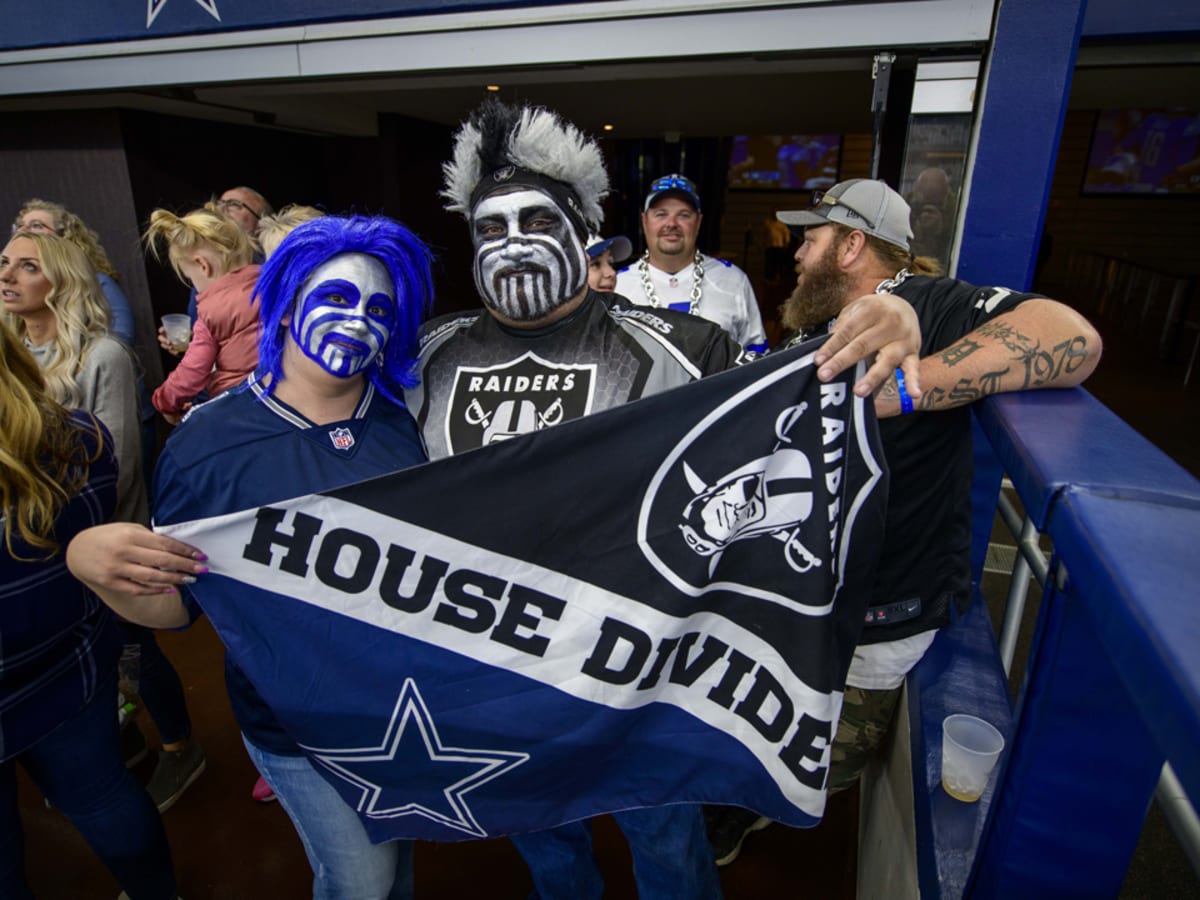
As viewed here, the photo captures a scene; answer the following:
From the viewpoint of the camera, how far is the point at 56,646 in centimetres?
164

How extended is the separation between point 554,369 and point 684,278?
7.11ft

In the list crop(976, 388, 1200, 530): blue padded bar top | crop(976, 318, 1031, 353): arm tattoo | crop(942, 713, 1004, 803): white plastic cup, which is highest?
crop(976, 318, 1031, 353): arm tattoo

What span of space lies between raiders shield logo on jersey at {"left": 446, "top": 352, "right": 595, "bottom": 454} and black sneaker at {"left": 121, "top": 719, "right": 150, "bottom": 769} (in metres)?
2.15

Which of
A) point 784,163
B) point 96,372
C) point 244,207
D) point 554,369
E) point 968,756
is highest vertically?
point 784,163

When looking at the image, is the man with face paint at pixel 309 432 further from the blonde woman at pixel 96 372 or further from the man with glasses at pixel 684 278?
the man with glasses at pixel 684 278

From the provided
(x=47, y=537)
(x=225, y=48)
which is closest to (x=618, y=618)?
(x=47, y=537)

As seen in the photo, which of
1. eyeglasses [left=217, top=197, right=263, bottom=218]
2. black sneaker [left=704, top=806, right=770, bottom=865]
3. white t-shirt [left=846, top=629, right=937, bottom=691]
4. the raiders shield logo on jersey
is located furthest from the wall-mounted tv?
the raiders shield logo on jersey

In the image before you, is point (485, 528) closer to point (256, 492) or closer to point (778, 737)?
point (256, 492)

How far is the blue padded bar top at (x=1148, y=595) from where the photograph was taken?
540 millimetres

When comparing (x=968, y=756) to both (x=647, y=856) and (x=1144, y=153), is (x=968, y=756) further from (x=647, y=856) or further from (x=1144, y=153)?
(x=1144, y=153)

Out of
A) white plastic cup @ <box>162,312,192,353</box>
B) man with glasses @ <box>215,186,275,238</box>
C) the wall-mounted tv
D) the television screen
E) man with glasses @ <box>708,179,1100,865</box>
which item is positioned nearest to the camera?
man with glasses @ <box>708,179,1100,865</box>

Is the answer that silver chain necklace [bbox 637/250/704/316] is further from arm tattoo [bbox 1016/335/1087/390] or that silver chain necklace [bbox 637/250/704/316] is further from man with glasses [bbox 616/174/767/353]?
arm tattoo [bbox 1016/335/1087/390]

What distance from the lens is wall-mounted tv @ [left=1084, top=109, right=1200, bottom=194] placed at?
13641 millimetres

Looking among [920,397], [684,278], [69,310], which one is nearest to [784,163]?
[684,278]
